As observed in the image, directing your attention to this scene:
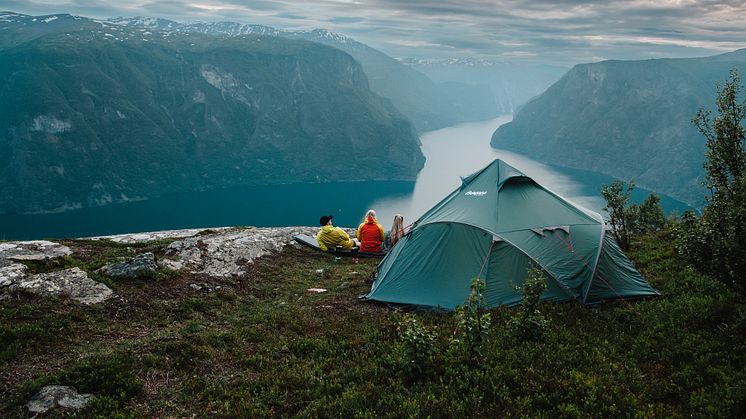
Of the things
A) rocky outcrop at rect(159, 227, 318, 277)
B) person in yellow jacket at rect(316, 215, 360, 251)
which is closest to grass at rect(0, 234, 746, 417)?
rocky outcrop at rect(159, 227, 318, 277)

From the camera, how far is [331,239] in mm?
23875

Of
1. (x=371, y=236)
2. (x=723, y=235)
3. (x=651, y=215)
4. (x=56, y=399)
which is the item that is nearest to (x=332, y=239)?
(x=371, y=236)

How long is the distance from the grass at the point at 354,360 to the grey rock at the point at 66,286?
0.45 metres

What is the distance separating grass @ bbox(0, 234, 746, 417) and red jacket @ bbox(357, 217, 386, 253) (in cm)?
897

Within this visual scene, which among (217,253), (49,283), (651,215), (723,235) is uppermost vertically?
(723,235)

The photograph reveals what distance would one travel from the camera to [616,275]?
14.3 meters

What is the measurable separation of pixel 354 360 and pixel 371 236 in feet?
42.1

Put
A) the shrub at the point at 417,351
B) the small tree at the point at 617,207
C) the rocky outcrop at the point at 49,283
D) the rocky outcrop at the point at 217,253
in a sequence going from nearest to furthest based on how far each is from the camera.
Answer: the shrub at the point at 417,351 < the rocky outcrop at the point at 49,283 < the rocky outcrop at the point at 217,253 < the small tree at the point at 617,207

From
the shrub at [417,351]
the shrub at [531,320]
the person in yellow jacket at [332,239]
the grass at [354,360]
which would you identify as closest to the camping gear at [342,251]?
the person in yellow jacket at [332,239]

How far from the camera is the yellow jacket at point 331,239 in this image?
23844 millimetres

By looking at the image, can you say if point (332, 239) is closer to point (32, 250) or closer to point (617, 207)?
point (32, 250)

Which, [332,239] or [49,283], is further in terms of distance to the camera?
[332,239]

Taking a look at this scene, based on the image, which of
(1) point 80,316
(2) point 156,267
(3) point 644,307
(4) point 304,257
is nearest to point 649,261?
(3) point 644,307

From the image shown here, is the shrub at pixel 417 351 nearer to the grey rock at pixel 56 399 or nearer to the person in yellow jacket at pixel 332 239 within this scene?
the grey rock at pixel 56 399
